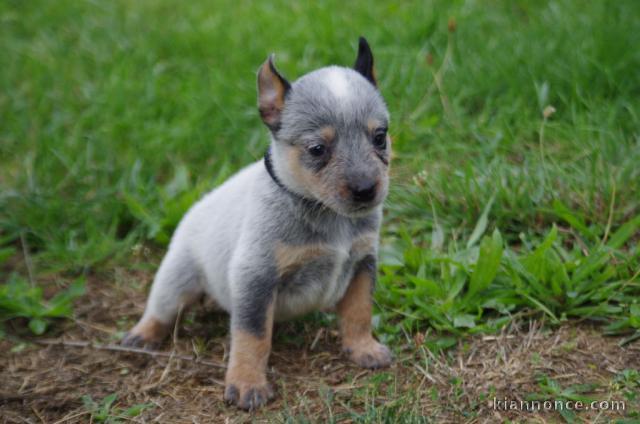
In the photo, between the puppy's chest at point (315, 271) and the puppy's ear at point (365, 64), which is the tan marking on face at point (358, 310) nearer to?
the puppy's chest at point (315, 271)

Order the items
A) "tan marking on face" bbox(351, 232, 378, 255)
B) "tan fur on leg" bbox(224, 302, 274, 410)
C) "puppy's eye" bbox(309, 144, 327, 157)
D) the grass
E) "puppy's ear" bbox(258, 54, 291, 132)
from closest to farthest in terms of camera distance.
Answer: "puppy's eye" bbox(309, 144, 327, 157) < "puppy's ear" bbox(258, 54, 291, 132) < "tan fur on leg" bbox(224, 302, 274, 410) < "tan marking on face" bbox(351, 232, 378, 255) < the grass

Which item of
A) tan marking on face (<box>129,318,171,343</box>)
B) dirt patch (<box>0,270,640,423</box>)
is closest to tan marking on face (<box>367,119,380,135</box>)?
dirt patch (<box>0,270,640,423</box>)

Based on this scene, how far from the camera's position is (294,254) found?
378 centimetres

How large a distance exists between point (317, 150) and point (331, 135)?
0.11m

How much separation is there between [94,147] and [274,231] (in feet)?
9.84

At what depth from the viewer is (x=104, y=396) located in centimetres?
398

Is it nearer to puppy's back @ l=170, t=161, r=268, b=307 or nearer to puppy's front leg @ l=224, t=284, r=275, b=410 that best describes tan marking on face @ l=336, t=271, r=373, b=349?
puppy's front leg @ l=224, t=284, r=275, b=410

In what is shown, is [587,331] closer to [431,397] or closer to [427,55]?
[431,397]

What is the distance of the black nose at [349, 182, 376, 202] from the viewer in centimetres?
348

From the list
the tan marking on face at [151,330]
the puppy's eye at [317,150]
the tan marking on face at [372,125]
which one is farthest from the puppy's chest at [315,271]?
the tan marking on face at [151,330]

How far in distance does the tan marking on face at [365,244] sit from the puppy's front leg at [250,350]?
20.9 inches

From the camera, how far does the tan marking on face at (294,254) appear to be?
12.4ft

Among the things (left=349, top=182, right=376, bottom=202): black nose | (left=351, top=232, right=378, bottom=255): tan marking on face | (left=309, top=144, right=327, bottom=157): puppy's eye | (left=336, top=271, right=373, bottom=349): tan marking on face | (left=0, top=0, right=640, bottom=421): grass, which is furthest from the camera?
(left=0, top=0, right=640, bottom=421): grass

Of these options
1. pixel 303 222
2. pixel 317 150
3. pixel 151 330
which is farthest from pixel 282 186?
pixel 151 330
